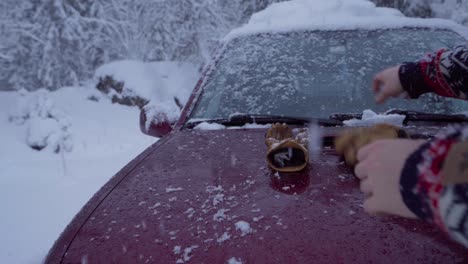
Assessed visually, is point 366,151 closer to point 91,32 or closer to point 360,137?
point 360,137

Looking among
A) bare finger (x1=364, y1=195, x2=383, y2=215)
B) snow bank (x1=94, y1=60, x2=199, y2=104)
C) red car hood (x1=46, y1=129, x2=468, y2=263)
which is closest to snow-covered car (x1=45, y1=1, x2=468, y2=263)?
red car hood (x1=46, y1=129, x2=468, y2=263)

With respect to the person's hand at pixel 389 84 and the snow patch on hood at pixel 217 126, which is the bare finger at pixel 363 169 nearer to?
the person's hand at pixel 389 84

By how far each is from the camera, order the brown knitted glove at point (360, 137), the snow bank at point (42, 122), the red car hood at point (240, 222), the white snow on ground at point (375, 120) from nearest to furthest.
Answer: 1. the red car hood at point (240, 222)
2. the brown knitted glove at point (360, 137)
3. the white snow on ground at point (375, 120)
4. the snow bank at point (42, 122)

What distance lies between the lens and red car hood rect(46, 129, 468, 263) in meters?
1.02

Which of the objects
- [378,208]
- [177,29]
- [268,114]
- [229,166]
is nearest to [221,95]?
[268,114]

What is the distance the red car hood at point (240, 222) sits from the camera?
1018 millimetres

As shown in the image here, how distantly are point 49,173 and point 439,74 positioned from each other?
576 cm

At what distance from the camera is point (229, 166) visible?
1.58 meters

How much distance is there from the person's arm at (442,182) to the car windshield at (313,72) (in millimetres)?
1383

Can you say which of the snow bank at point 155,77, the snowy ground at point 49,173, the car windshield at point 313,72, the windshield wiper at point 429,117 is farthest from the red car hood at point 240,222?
the snow bank at point 155,77

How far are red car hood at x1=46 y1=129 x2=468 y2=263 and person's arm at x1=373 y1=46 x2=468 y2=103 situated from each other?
374mm

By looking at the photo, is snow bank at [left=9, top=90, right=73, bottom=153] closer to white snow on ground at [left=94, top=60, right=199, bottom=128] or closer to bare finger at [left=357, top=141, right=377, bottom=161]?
white snow on ground at [left=94, top=60, right=199, bottom=128]

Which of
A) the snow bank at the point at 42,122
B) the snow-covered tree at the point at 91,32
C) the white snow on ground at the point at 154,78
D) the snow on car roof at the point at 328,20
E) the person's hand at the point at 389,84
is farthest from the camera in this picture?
the snow-covered tree at the point at 91,32

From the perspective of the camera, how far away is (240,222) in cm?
116
